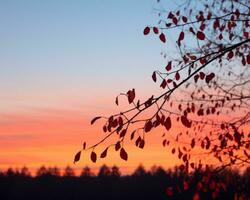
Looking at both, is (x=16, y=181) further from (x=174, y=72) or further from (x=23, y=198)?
(x=174, y=72)

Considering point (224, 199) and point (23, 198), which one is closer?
point (224, 199)

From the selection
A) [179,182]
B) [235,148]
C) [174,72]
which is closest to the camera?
[174,72]

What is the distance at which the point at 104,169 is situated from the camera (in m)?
162

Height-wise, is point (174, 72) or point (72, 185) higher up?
point (72, 185)

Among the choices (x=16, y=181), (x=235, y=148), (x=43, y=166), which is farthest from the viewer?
(x=43, y=166)

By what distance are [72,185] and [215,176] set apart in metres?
134

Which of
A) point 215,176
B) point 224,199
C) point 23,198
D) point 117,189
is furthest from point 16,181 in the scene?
point 215,176

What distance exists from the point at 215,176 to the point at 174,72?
637cm

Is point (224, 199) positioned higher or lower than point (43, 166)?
lower

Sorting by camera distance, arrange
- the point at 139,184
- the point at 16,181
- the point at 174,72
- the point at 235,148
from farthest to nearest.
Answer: the point at 16,181, the point at 139,184, the point at 235,148, the point at 174,72

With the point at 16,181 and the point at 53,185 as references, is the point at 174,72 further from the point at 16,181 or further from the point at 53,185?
the point at 16,181

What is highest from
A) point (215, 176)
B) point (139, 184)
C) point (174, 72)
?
point (139, 184)

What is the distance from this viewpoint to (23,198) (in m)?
142

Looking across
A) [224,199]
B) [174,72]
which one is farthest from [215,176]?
[224,199]
